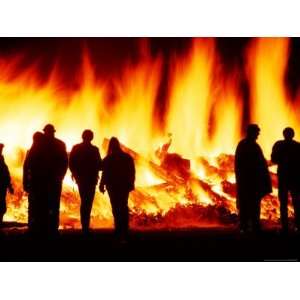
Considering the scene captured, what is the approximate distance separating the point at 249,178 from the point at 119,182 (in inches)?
56.4

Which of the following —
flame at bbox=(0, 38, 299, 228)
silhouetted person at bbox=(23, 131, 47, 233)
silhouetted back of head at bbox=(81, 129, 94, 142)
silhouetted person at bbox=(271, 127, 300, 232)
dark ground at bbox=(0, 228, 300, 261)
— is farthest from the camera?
flame at bbox=(0, 38, 299, 228)

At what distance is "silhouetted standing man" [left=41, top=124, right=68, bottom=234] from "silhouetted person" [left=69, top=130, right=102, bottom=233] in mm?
134

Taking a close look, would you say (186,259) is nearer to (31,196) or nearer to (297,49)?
(31,196)

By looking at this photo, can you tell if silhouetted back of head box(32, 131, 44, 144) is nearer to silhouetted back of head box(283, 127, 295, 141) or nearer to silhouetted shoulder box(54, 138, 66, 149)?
silhouetted shoulder box(54, 138, 66, 149)

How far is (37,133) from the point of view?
6.55 meters

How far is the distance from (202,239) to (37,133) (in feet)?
6.79

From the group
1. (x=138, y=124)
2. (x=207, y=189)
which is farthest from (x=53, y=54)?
(x=207, y=189)

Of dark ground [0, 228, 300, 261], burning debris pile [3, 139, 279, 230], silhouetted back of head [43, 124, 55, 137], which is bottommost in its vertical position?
dark ground [0, 228, 300, 261]

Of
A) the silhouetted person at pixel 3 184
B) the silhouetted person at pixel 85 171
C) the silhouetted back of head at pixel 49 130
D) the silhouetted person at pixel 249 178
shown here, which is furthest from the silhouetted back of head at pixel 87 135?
the silhouetted person at pixel 249 178

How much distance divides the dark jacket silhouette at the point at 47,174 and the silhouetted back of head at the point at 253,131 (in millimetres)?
2027

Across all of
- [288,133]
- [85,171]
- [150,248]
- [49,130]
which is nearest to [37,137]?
[49,130]

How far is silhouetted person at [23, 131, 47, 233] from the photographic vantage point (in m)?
6.50

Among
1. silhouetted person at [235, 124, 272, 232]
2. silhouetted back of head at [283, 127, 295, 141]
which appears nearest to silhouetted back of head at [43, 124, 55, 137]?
silhouetted person at [235, 124, 272, 232]

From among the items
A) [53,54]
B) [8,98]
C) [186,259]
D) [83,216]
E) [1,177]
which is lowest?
[186,259]
